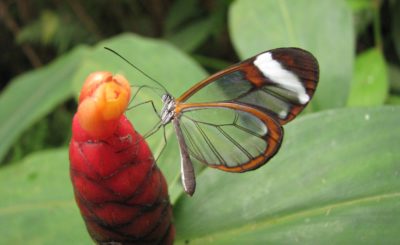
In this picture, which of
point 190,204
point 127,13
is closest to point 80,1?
point 127,13

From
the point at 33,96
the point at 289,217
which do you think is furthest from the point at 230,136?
the point at 33,96

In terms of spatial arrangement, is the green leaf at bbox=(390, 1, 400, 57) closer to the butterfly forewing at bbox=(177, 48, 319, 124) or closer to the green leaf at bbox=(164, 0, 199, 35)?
the green leaf at bbox=(164, 0, 199, 35)

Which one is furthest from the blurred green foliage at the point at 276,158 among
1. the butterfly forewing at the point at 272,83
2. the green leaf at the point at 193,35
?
the green leaf at the point at 193,35

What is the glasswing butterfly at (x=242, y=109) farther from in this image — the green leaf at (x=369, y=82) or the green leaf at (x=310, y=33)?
the green leaf at (x=369, y=82)

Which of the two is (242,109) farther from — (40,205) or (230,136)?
(40,205)

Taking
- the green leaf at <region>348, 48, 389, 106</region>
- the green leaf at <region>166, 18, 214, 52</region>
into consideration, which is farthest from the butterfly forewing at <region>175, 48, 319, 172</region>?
the green leaf at <region>166, 18, 214, 52</region>

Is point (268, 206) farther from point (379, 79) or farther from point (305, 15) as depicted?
point (379, 79)
